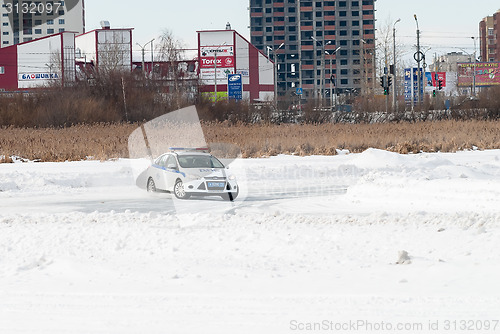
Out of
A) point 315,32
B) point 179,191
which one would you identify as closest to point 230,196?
point 179,191

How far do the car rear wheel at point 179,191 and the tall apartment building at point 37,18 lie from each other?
6212 inches

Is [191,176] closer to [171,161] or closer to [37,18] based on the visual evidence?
[171,161]

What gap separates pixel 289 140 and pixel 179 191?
16137mm

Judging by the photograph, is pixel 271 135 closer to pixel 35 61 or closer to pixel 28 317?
pixel 28 317

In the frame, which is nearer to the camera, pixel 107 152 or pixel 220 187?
pixel 220 187

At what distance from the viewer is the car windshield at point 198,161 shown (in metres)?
18.4

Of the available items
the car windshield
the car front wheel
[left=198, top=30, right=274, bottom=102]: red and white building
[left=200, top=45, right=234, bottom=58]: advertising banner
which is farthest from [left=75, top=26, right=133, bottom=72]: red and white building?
the car front wheel

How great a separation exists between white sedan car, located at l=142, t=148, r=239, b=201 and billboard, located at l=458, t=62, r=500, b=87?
356 ft

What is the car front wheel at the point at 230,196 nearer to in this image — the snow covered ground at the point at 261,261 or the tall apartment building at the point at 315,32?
the snow covered ground at the point at 261,261

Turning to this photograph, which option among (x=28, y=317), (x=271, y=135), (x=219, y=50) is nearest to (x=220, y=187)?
(x=28, y=317)

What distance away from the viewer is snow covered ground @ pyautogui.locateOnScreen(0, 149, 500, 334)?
7016mm

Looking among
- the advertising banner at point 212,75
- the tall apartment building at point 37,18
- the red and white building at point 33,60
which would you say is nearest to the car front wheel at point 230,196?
the advertising banner at point 212,75

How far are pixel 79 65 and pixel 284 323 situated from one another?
290ft

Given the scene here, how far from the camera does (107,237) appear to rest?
11531mm
